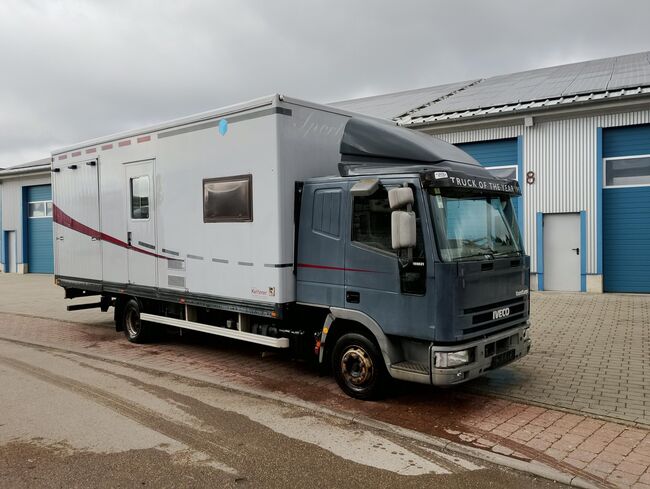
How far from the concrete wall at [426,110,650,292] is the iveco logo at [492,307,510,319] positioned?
1012 centimetres

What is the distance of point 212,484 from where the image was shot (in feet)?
13.5

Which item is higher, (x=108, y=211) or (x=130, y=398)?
(x=108, y=211)

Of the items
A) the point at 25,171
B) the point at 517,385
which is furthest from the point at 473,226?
the point at 25,171

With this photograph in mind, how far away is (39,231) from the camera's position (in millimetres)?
28734

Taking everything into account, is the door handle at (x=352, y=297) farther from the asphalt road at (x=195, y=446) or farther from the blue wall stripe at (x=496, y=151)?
the blue wall stripe at (x=496, y=151)

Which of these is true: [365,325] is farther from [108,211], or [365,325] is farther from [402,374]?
[108,211]

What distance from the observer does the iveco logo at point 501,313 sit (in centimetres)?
593

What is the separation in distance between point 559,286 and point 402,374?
11353mm

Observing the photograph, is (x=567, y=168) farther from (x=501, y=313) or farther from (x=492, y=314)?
(x=492, y=314)

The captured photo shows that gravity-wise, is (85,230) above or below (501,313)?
above

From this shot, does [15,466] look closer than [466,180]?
Yes

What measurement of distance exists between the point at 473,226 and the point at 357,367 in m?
2.02

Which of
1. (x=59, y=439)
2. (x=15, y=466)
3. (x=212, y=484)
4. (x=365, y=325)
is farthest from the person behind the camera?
(x=365, y=325)

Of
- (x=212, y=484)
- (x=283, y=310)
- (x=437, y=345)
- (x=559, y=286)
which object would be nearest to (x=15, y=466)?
(x=212, y=484)
